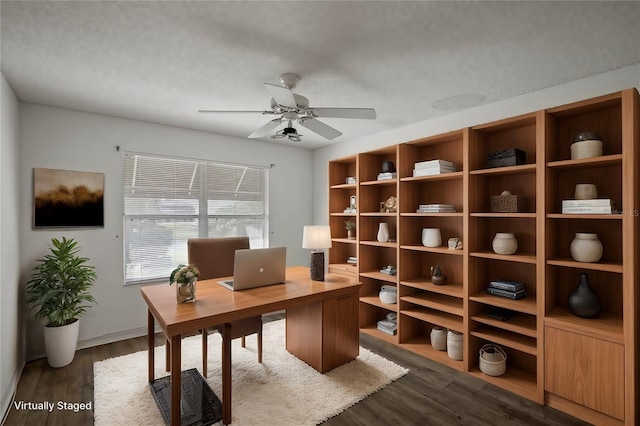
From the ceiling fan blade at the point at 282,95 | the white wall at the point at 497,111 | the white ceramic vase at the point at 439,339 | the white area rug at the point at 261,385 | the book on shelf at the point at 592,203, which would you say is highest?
the white wall at the point at 497,111

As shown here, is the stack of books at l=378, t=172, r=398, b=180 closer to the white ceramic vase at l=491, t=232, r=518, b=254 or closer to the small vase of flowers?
the white ceramic vase at l=491, t=232, r=518, b=254

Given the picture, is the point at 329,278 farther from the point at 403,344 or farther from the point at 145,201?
the point at 145,201

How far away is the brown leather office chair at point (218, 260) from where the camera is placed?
2619 mm

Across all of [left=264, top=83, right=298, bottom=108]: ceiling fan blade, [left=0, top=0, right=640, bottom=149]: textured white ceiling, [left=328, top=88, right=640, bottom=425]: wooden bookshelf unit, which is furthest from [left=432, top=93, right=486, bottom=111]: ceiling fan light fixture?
[left=264, top=83, right=298, bottom=108]: ceiling fan blade

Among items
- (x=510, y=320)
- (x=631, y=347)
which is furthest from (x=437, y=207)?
(x=631, y=347)

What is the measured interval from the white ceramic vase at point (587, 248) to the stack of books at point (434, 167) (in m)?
1.18

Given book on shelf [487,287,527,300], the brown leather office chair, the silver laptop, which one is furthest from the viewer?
the brown leather office chair

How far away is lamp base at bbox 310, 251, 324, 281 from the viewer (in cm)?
277

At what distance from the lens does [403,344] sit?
321 centimetres

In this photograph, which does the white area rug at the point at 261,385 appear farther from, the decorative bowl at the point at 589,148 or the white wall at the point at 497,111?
the white wall at the point at 497,111

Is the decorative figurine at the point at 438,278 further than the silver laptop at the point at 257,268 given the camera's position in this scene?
Yes

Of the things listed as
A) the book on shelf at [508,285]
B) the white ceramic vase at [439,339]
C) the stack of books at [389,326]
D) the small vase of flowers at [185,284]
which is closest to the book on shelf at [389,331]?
the stack of books at [389,326]

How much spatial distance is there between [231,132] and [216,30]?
7.54 ft

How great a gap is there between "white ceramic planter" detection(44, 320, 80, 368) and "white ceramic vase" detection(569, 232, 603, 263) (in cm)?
427
